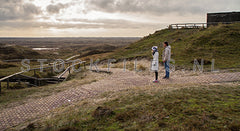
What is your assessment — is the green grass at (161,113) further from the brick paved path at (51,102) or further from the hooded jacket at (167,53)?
the hooded jacket at (167,53)

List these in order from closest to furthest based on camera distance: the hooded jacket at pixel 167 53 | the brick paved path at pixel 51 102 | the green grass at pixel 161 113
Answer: the green grass at pixel 161 113
the brick paved path at pixel 51 102
the hooded jacket at pixel 167 53

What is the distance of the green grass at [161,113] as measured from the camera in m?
4.34

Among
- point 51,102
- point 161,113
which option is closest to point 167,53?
point 161,113

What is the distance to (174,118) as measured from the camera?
4.65 meters

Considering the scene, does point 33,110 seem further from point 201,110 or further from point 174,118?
point 201,110

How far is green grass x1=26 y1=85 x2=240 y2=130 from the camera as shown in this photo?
171 inches

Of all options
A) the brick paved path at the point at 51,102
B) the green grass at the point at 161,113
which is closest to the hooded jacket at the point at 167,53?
the brick paved path at the point at 51,102

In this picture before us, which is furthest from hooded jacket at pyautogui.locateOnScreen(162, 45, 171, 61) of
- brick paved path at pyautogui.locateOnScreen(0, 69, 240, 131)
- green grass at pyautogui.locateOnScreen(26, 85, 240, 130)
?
green grass at pyautogui.locateOnScreen(26, 85, 240, 130)

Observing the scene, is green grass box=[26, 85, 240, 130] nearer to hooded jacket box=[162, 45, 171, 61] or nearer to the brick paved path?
the brick paved path

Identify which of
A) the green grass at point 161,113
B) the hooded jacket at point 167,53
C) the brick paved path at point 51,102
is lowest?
the brick paved path at point 51,102

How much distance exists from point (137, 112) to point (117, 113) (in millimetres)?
546

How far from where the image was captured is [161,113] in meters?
4.98

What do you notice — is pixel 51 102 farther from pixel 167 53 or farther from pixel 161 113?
pixel 167 53

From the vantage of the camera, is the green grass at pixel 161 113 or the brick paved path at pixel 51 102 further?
the brick paved path at pixel 51 102
